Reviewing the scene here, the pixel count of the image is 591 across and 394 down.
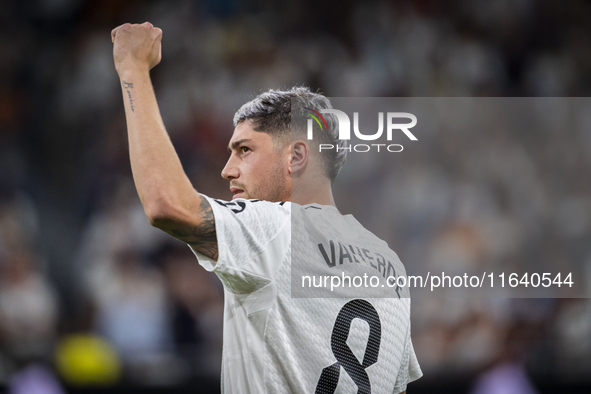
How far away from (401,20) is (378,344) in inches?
224

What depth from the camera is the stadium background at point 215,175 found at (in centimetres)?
419

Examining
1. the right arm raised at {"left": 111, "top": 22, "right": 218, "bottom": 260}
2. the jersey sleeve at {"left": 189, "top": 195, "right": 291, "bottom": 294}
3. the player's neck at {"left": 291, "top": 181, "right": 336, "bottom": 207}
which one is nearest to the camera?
the right arm raised at {"left": 111, "top": 22, "right": 218, "bottom": 260}

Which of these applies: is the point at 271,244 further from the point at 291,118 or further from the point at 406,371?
the point at 406,371

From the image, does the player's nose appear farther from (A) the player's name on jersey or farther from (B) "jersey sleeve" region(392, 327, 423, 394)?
(B) "jersey sleeve" region(392, 327, 423, 394)

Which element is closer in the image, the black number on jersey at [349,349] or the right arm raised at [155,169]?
the right arm raised at [155,169]

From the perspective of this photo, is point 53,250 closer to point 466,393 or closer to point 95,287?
point 95,287

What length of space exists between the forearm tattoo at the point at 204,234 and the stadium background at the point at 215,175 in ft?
8.23

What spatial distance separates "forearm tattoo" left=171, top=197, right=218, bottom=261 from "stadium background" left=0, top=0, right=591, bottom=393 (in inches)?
98.8

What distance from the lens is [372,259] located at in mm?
1947

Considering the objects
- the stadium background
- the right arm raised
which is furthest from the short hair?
the stadium background

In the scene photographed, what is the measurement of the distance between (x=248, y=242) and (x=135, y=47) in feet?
2.12

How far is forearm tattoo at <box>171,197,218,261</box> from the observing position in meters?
1.49

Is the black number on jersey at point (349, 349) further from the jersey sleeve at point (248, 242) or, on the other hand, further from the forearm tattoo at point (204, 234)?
the forearm tattoo at point (204, 234)

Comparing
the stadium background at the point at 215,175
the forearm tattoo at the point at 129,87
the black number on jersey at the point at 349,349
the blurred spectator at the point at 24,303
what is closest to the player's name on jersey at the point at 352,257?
the black number on jersey at the point at 349,349
